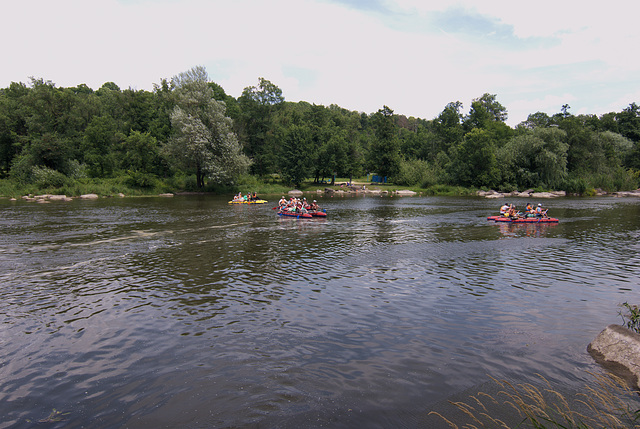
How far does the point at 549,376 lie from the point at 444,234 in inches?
798

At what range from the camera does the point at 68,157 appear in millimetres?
67438

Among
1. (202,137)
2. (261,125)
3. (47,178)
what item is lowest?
(47,178)

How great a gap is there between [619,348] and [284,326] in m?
8.58

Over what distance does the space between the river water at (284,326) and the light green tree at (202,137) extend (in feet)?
138

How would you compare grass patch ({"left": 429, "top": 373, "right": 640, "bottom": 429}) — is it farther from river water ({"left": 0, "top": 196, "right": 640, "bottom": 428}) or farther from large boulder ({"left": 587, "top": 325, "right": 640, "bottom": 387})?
large boulder ({"left": 587, "top": 325, "right": 640, "bottom": 387})

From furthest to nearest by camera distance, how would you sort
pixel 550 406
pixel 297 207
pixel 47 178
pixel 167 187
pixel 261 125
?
pixel 261 125 → pixel 167 187 → pixel 47 178 → pixel 297 207 → pixel 550 406

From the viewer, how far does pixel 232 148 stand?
66625 millimetres

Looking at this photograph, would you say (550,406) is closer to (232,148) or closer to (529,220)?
(529,220)

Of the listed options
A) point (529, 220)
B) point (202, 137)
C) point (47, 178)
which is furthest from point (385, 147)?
point (47, 178)

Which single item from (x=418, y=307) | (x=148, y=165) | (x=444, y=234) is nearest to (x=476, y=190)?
(x=444, y=234)

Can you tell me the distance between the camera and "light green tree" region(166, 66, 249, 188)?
209 ft

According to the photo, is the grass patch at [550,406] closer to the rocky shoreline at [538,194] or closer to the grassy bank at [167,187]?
the grassy bank at [167,187]

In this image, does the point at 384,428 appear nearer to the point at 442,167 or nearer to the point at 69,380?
the point at 69,380

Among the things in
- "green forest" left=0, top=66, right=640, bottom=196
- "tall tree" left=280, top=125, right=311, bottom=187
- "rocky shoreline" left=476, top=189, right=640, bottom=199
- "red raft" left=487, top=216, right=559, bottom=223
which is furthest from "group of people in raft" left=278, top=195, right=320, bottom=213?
"rocky shoreline" left=476, top=189, right=640, bottom=199
